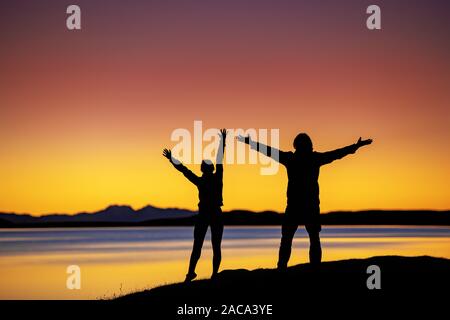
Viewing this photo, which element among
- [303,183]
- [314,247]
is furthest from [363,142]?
[314,247]

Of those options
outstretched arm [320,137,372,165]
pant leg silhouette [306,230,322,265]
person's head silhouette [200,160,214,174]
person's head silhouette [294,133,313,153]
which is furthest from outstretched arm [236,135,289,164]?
person's head silhouette [200,160,214,174]

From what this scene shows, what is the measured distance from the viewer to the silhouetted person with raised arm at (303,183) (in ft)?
43.9

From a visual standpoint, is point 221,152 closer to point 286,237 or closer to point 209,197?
point 209,197

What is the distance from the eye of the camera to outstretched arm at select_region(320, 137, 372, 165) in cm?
1365

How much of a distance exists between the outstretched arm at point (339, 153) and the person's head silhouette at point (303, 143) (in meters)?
0.30

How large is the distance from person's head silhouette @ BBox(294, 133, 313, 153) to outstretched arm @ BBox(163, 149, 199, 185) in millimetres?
2816

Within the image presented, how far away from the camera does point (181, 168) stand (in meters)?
15.6

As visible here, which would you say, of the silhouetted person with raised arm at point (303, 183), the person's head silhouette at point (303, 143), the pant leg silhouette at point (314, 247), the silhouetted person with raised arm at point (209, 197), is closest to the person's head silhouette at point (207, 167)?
the silhouetted person with raised arm at point (209, 197)

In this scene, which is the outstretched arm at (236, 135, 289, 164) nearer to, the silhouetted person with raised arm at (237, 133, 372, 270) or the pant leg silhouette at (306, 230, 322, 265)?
the silhouetted person with raised arm at (237, 133, 372, 270)

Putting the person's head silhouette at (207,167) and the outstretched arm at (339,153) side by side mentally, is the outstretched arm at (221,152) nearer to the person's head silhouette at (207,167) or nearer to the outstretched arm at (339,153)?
the person's head silhouette at (207,167)

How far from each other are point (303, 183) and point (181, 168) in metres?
3.28
